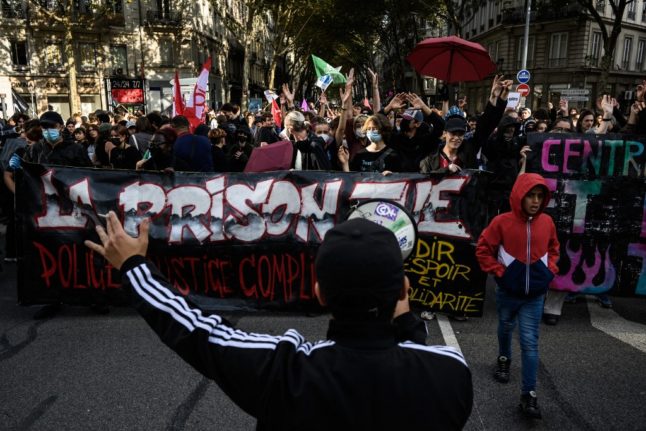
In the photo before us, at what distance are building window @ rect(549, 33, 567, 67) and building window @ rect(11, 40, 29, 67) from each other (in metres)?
38.5

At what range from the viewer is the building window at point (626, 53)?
A: 40.0m

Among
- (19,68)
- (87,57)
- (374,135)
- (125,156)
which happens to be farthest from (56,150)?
(19,68)

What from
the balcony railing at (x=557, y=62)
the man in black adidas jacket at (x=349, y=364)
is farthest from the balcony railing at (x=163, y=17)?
the man in black adidas jacket at (x=349, y=364)

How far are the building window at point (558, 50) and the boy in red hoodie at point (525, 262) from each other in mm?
40535

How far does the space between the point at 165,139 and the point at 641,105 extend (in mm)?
5329

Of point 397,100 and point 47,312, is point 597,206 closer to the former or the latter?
point 397,100

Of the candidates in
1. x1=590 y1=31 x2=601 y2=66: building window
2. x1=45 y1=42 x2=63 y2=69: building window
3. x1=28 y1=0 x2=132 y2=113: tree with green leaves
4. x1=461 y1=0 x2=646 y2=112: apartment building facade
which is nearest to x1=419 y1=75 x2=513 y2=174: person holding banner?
x1=28 y1=0 x2=132 y2=113: tree with green leaves

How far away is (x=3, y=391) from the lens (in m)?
3.60

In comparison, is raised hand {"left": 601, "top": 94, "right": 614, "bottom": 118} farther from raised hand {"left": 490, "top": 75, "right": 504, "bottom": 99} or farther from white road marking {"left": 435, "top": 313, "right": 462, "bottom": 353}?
white road marking {"left": 435, "top": 313, "right": 462, "bottom": 353}

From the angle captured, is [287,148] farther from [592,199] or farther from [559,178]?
[592,199]

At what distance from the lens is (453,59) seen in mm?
7172

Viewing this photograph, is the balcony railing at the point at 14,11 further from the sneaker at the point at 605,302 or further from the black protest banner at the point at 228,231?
the sneaker at the point at 605,302

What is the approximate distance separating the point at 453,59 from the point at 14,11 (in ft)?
121

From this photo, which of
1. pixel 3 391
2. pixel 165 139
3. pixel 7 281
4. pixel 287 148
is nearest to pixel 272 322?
pixel 287 148
